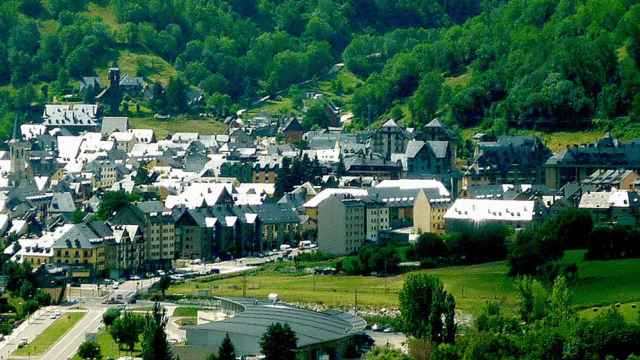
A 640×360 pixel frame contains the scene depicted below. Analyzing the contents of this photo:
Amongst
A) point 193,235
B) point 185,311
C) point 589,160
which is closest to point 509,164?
point 589,160

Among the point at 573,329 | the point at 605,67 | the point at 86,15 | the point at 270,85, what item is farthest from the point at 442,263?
the point at 86,15

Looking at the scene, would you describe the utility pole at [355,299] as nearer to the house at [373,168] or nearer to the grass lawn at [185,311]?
the grass lawn at [185,311]

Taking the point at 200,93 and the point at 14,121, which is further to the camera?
the point at 200,93

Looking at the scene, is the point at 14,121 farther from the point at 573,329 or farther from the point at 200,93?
the point at 573,329

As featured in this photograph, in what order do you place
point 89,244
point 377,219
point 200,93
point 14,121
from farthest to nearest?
point 200,93 < point 14,121 < point 377,219 < point 89,244

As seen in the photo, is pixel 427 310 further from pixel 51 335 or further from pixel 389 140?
pixel 389 140

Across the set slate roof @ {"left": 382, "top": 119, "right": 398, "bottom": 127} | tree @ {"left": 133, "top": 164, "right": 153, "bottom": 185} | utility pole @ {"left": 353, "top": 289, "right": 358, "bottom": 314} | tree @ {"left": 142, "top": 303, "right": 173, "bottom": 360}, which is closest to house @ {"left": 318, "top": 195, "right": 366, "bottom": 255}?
utility pole @ {"left": 353, "top": 289, "right": 358, "bottom": 314}

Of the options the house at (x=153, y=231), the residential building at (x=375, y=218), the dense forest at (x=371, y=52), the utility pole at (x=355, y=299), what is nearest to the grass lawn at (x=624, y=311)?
the utility pole at (x=355, y=299)
